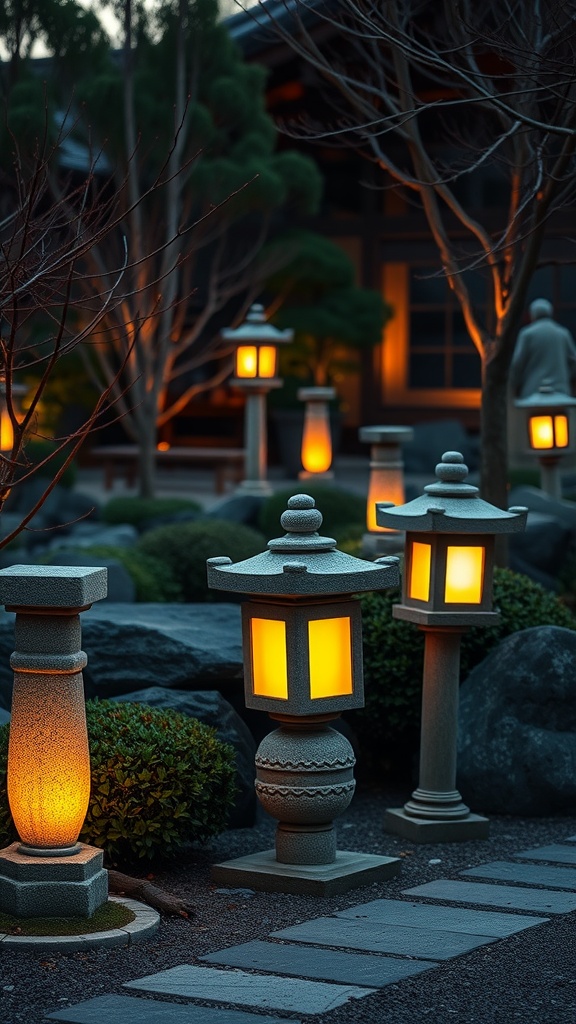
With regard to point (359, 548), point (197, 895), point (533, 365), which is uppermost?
point (533, 365)

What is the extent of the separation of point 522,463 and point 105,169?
6.44 meters

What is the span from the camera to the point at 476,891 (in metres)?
5.49

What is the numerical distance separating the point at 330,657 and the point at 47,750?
3.93ft

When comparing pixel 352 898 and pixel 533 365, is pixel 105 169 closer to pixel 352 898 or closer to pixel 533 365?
pixel 533 365

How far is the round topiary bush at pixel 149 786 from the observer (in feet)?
18.3

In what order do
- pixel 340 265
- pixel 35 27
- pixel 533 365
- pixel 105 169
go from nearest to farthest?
pixel 533 365 → pixel 35 27 → pixel 105 169 → pixel 340 265

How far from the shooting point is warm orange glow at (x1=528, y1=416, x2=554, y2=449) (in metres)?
11.7

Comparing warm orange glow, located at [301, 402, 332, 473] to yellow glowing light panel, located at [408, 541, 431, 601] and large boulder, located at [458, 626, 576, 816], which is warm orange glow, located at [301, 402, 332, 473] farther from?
yellow glowing light panel, located at [408, 541, 431, 601]

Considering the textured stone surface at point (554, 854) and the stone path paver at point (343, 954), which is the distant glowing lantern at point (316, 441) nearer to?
the textured stone surface at point (554, 854)

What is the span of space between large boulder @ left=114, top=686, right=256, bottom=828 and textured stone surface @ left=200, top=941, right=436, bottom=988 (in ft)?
5.80

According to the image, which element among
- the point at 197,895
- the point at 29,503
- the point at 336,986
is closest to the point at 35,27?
the point at 29,503

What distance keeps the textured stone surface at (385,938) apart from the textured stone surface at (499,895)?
46 cm

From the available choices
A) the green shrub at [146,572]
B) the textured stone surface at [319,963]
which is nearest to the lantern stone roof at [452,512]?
the textured stone surface at [319,963]

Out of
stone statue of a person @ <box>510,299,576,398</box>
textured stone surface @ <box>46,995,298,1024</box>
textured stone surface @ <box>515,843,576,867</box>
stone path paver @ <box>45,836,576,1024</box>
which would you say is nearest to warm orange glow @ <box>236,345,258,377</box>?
stone statue of a person @ <box>510,299,576,398</box>
